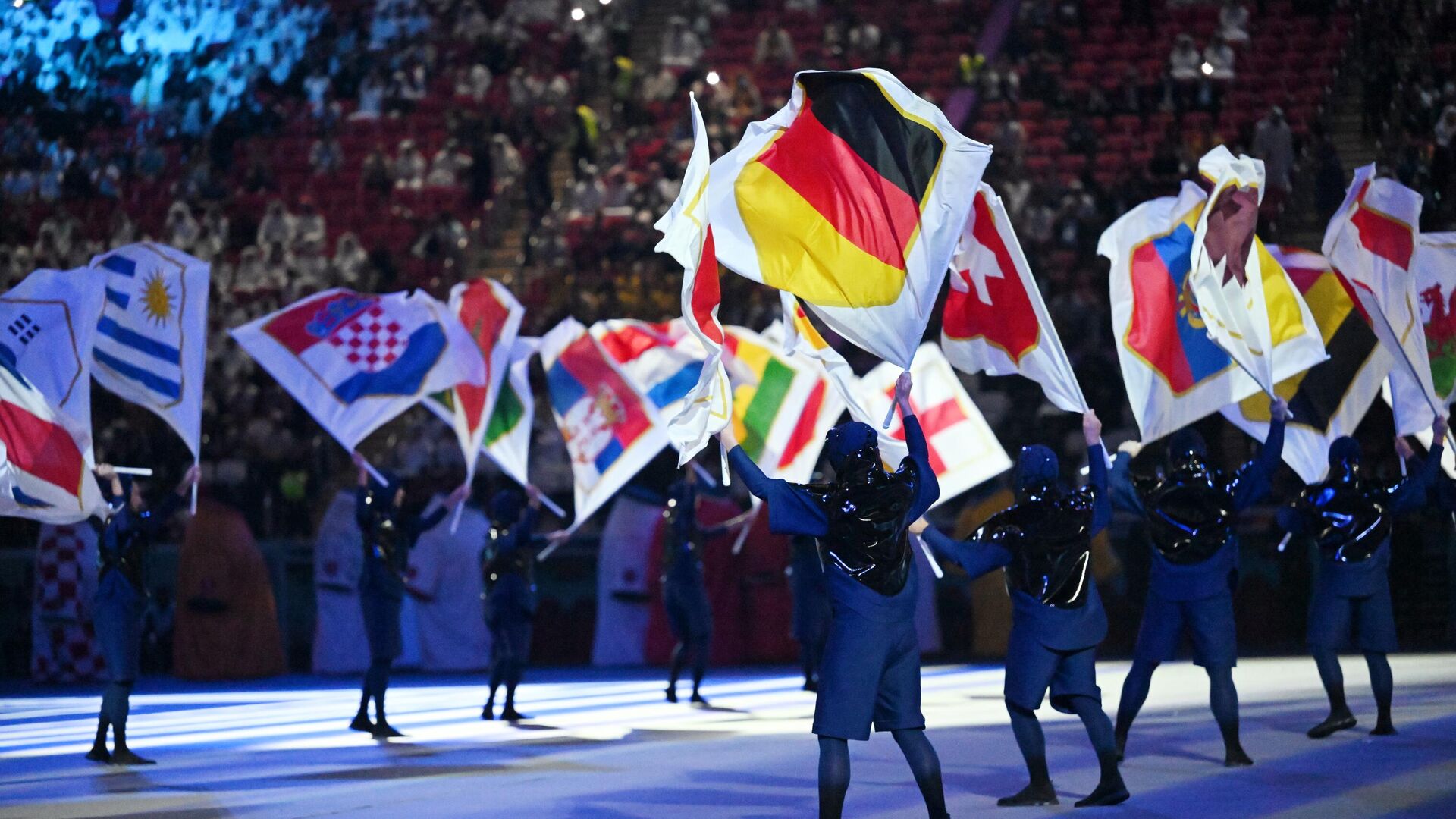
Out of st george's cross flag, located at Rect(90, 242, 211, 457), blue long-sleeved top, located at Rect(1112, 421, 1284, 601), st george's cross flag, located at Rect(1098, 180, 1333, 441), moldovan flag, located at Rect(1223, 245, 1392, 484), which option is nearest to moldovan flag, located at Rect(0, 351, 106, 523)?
st george's cross flag, located at Rect(90, 242, 211, 457)

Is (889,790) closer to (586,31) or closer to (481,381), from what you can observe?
(481,381)

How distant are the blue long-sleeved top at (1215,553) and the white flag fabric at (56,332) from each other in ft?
22.7

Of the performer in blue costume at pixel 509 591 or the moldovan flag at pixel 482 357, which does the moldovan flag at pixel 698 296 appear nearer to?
the performer in blue costume at pixel 509 591

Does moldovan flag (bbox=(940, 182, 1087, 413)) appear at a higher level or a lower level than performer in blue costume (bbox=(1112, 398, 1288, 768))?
higher

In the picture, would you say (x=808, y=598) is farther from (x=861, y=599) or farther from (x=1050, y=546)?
(x=861, y=599)

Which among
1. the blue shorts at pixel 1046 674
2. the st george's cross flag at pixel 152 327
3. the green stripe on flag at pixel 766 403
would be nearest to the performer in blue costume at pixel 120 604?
the st george's cross flag at pixel 152 327

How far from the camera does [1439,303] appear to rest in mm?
12555

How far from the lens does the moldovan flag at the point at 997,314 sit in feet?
30.8

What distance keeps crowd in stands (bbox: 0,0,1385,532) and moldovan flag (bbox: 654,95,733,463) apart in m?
11.0

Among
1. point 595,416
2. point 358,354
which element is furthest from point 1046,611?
point 595,416

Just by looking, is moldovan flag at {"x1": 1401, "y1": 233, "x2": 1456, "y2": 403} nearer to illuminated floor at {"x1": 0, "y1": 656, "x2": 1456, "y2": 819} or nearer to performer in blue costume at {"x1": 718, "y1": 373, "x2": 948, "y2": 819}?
illuminated floor at {"x1": 0, "y1": 656, "x2": 1456, "y2": 819}

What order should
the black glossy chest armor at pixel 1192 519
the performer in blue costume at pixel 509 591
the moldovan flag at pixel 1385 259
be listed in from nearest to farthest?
the black glossy chest armor at pixel 1192 519 → the moldovan flag at pixel 1385 259 → the performer in blue costume at pixel 509 591

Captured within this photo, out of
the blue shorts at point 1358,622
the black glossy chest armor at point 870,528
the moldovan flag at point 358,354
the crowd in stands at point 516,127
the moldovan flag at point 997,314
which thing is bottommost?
the blue shorts at point 1358,622

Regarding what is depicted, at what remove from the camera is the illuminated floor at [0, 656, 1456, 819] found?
27.7ft
